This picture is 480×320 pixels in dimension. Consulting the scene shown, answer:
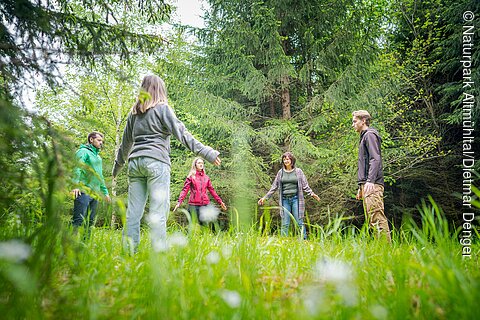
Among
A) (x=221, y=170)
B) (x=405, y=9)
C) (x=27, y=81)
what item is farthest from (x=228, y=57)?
(x=27, y=81)

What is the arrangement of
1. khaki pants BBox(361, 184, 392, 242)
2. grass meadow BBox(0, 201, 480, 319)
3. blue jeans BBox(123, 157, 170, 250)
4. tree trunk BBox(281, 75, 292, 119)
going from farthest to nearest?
1. tree trunk BBox(281, 75, 292, 119)
2. khaki pants BBox(361, 184, 392, 242)
3. blue jeans BBox(123, 157, 170, 250)
4. grass meadow BBox(0, 201, 480, 319)

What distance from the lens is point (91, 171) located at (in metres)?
1.71

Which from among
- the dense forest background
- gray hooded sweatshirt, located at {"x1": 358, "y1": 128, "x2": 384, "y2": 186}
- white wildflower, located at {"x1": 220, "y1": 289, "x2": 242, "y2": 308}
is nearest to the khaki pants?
gray hooded sweatshirt, located at {"x1": 358, "y1": 128, "x2": 384, "y2": 186}

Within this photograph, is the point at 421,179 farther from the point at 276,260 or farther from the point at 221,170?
the point at 276,260

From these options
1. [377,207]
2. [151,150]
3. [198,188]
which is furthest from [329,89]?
[151,150]

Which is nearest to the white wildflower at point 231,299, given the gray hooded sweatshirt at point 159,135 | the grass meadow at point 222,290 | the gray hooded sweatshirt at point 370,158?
the grass meadow at point 222,290

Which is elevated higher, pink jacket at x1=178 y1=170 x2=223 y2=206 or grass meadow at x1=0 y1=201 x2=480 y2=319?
pink jacket at x1=178 y1=170 x2=223 y2=206

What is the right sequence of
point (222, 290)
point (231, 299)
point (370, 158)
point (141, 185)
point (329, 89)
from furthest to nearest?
point (329, 89) → point (370, 158) → point (141, 185) → point (222, 290) → point (231, 299)

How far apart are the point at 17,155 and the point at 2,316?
2.58ft

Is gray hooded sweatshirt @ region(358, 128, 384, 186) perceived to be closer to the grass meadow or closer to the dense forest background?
the grass meadow

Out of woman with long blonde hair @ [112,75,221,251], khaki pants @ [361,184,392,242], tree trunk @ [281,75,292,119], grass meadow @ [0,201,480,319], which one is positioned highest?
tree trunk @ [281,75,292,119]

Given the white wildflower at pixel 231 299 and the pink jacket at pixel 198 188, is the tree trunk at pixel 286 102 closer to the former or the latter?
the pink jacket at pixel 198 188

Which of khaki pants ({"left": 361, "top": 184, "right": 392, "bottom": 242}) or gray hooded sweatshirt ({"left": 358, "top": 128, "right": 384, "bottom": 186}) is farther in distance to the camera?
gray hooded sweatshirt ({"left": 358, "top": 128, "right": 384, "bottom": 186})

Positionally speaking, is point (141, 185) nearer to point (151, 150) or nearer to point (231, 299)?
point (151, 150)
